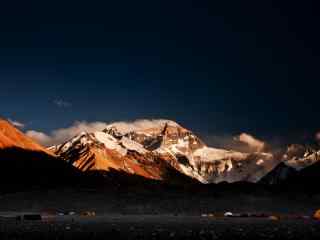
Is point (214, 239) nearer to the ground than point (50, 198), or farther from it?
nearer to the ground

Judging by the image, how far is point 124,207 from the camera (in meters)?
131

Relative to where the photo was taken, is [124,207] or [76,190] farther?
[76,190]

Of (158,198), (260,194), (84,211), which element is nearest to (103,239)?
(84,211)

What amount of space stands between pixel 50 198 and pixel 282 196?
60818 millimetres

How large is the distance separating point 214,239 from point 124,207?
9455cm

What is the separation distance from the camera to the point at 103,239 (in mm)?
39156

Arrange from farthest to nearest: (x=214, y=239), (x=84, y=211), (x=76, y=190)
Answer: (x=76, y=190)
(x=84, y=211)
(x=214, y=239)

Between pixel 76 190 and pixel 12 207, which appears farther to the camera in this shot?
pixel 76 190

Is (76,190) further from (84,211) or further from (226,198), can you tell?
(226,198)

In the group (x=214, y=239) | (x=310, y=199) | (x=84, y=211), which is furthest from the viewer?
(x=310, y=199)

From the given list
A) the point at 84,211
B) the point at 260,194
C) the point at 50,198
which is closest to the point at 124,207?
the point at 84,211

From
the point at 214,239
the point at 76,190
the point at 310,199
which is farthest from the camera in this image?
the point at 76,190

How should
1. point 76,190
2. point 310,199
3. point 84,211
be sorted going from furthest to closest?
point 76,190
point 310,199
point 84,211

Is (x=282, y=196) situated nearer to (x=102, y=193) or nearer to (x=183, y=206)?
(x=183, y=206)
